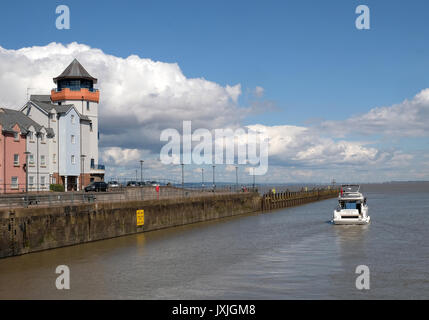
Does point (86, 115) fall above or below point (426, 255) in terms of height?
above

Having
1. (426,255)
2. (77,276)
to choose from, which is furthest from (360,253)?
(77,276)

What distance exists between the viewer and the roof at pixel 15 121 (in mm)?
55719

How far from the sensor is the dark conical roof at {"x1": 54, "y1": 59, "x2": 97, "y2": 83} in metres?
71.8

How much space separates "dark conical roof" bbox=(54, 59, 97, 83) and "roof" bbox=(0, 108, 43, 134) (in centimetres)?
1075

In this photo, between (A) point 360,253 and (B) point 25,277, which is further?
(A) point 360,253

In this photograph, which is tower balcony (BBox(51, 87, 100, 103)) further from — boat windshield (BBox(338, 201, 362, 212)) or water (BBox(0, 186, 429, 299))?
boat windshield (BBox(338, 201, 362, 212))

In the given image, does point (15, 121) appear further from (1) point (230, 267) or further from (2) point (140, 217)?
(1) point (230, 267)

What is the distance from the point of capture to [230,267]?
91.9ft

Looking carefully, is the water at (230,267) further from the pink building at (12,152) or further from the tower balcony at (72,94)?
the tower balcony at (72,94)

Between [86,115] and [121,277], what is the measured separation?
51201 millimetres

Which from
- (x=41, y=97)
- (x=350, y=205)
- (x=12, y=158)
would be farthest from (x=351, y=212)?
(x=41, y=97)

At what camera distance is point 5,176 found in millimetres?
54188

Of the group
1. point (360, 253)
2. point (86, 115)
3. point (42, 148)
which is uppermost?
point (86, 115)
